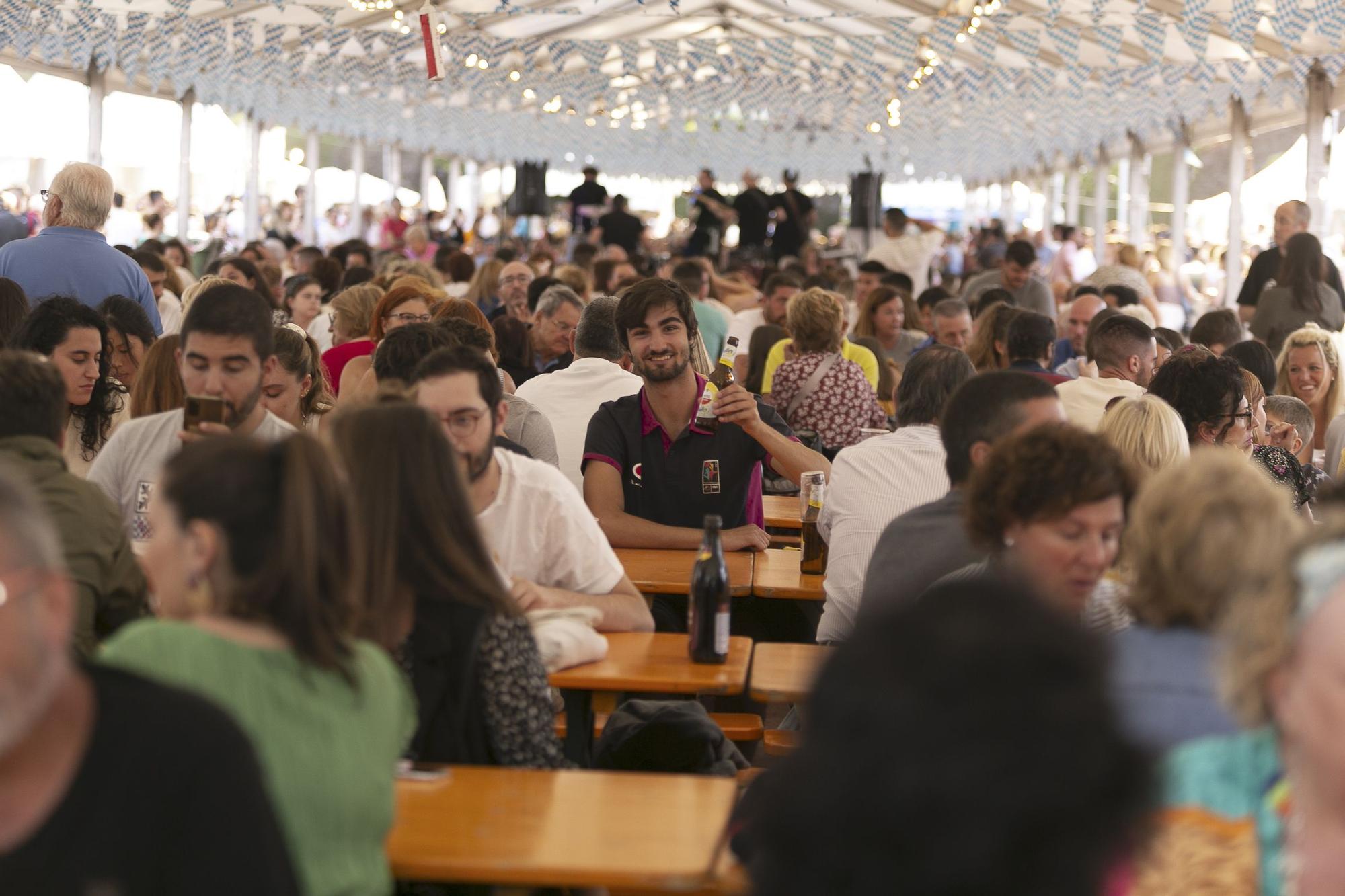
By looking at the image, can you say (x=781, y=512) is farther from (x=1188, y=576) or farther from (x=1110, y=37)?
(x=1110, y=37)

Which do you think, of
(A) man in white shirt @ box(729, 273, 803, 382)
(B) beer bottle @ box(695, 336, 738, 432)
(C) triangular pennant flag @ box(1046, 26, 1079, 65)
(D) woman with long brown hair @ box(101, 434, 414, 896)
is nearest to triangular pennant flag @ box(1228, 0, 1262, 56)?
(C) triangular pennant flag @ box(1046, 26, 1079, 65)

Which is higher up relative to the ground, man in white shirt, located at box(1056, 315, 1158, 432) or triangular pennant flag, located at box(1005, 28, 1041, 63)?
triangular pennant flag, located at box(1005, 28, 1041, 63)

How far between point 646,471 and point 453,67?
14.1 meters

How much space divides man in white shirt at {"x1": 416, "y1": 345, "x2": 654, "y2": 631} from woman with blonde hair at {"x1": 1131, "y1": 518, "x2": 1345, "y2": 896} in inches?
70.7

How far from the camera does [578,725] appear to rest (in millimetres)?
3395

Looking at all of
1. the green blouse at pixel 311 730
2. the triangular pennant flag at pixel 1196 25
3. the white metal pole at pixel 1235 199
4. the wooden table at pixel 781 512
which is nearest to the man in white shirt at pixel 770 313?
the triangular pennant flag at pixel 1196 25

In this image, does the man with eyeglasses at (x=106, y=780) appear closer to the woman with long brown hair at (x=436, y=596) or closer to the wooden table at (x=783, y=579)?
the woman with long brown hair at (x=436, y=596)

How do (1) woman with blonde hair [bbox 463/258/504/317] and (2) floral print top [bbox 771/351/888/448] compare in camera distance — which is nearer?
(2) floral print top [bbox 771/351/888/448]

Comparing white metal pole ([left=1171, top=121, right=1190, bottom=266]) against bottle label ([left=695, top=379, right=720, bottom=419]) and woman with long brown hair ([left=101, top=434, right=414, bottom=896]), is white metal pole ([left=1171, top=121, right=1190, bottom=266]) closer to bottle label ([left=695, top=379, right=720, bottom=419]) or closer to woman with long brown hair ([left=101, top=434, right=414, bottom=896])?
bottle label ([left=695, top=379, right=720, bottom=419])

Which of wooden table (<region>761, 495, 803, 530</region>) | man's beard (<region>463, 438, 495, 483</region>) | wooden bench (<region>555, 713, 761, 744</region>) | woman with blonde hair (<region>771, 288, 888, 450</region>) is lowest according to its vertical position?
wooden bench (<region>555, 713, 761, 744</region>)

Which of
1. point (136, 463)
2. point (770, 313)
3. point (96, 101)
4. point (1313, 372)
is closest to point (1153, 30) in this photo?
point (770, 313)

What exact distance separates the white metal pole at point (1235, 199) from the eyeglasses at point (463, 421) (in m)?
11.5

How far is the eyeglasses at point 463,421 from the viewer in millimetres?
3400

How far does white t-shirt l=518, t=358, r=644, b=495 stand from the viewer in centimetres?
539
